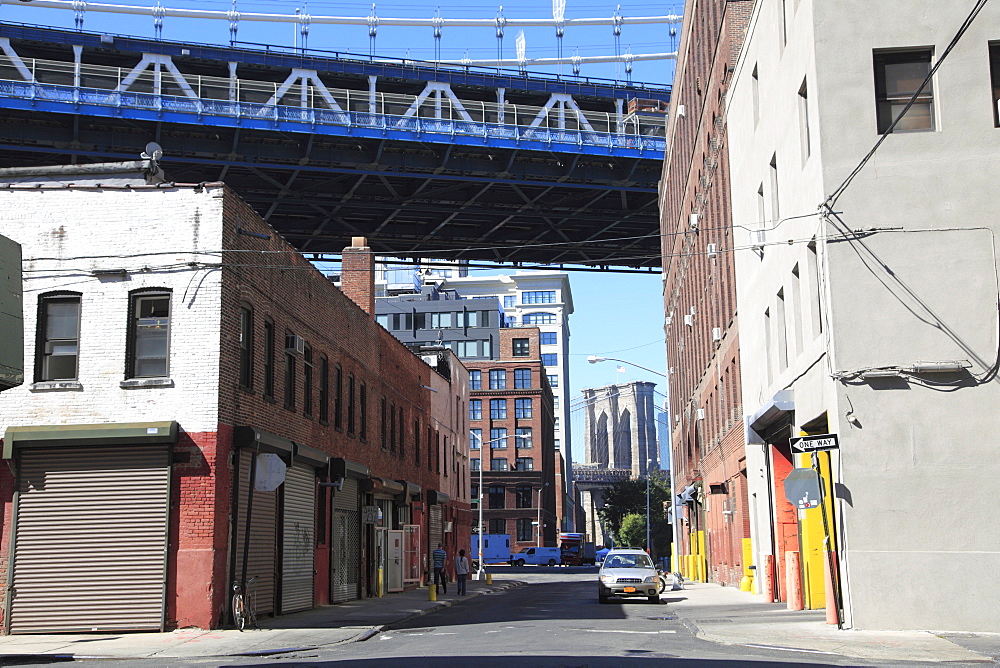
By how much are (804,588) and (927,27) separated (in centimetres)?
1153

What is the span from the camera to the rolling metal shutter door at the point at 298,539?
25266mm

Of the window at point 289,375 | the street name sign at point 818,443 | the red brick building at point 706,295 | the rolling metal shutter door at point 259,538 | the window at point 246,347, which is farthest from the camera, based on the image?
the red brick building at point 706,295

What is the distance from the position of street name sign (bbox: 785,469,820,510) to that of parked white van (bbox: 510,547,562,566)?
81.9 m

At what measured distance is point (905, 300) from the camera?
18453 millimetres

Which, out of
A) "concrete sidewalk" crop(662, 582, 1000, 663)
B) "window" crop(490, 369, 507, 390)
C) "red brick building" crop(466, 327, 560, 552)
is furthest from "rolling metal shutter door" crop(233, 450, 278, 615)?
"window" crop(490, 369, 507, 390)

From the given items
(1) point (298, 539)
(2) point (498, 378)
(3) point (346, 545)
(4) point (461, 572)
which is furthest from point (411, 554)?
(2) point (498, 378)

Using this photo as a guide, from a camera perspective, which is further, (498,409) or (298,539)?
(498,409)

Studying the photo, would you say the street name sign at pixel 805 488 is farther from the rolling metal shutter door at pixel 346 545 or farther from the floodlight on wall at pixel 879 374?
the rolling metal shutter door at pixel 346 545

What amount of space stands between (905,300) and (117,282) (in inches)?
577

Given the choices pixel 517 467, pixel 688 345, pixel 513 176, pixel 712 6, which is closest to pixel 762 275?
pixel 712 6

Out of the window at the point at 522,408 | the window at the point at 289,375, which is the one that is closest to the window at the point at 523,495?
the window at the point at 522,408

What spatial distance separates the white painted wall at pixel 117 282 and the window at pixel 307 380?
584 centimetres

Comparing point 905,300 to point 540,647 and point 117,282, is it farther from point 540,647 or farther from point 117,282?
point 117,282

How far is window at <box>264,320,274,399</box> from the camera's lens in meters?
24.4
